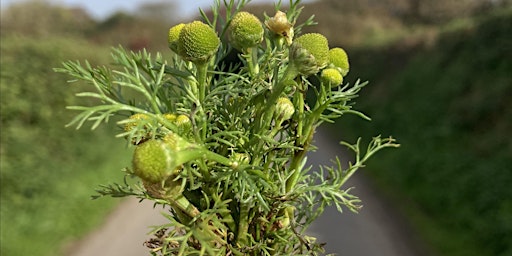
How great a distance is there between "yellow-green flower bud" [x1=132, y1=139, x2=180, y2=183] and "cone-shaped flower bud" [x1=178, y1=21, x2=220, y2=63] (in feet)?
0.55

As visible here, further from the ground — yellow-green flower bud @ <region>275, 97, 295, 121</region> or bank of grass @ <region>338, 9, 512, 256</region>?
bank of grass @ <region>338, 9, 512, 256</region>

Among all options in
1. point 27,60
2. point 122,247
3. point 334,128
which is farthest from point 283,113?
point 334,128

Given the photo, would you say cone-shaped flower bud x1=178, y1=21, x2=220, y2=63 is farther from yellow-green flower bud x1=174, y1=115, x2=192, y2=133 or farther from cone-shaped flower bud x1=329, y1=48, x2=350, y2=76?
cone-shaped flower bud x1=329, y1=48, x2=350, y2=76

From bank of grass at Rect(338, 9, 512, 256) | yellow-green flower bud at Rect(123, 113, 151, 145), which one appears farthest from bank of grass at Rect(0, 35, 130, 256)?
yellow-green flower bud at Rect(123, 113, 151, 145)

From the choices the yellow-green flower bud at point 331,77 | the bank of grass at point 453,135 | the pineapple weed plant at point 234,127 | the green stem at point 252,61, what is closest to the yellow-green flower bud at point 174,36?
the pineapple weed plant at point 234,127

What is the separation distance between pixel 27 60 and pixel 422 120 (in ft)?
16.4

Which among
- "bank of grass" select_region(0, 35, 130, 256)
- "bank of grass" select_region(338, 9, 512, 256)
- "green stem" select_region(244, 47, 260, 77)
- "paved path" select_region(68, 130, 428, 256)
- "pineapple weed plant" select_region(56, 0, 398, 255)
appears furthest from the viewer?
"bank of grass" select_region(0, 35, 130, 256)

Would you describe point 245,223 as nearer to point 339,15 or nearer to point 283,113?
point 283,113

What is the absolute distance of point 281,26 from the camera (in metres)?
0.78

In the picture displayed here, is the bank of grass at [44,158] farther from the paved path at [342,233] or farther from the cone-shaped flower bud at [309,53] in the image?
the cone-shaped flower bud at [309,53]

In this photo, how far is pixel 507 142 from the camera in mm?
4844

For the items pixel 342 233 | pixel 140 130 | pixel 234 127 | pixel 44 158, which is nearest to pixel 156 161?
pixel 140 130

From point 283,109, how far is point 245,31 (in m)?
0.14

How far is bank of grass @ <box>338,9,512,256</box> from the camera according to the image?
3.92 metres
